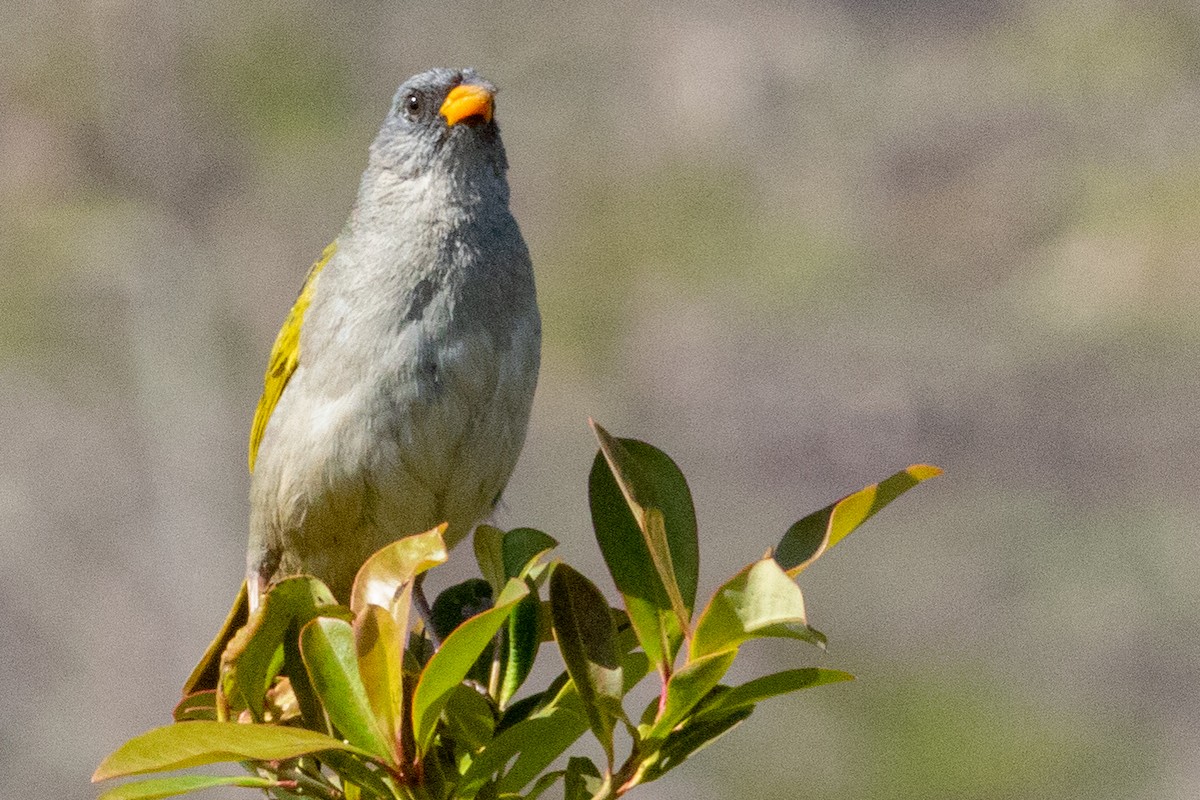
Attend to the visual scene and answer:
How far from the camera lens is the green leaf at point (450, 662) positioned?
1689 mm

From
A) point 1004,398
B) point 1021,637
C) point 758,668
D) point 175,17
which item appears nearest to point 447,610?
point 758,668

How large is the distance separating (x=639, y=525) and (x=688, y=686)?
196 mm

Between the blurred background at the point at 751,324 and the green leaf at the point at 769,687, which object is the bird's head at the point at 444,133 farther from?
the blurred background at the point at 751,324

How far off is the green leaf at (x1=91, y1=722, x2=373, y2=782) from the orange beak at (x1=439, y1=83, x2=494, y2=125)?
1934 millimetres

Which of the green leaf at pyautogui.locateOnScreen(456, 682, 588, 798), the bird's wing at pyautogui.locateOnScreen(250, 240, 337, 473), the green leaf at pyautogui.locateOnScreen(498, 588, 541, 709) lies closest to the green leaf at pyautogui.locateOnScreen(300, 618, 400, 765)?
the green leaf at pyautogui.locateOnScreen(456, 682, 588, 798)

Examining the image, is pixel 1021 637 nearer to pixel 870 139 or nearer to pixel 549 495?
pixel 549 495

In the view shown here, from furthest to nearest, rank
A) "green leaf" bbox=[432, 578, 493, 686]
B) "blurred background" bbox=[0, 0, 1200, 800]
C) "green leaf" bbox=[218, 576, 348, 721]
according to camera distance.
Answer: "blurred background" bbox=[0, 0, 1200, 800]
"green leaf" bbox=[432, 578, 493, 686]
"green leaf" bbox=[218, 576, 348, 721]

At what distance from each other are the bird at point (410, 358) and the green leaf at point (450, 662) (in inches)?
52.7

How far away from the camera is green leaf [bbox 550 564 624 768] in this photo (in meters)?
1.83

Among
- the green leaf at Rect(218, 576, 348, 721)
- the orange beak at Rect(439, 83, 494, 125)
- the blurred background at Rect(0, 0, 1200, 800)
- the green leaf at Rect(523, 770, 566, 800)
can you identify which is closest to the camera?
the green leaf at Rect(218, 576, 348, 721)

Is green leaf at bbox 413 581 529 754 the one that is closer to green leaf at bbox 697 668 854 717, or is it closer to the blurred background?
green leaf at bbox 697 668 854 717

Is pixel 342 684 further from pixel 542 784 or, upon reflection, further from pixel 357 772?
pixel 542 784

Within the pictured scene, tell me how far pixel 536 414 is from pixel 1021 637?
9.94 ft

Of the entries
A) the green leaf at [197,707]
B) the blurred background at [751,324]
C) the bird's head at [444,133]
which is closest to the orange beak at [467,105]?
the bird's head at [444,133]
